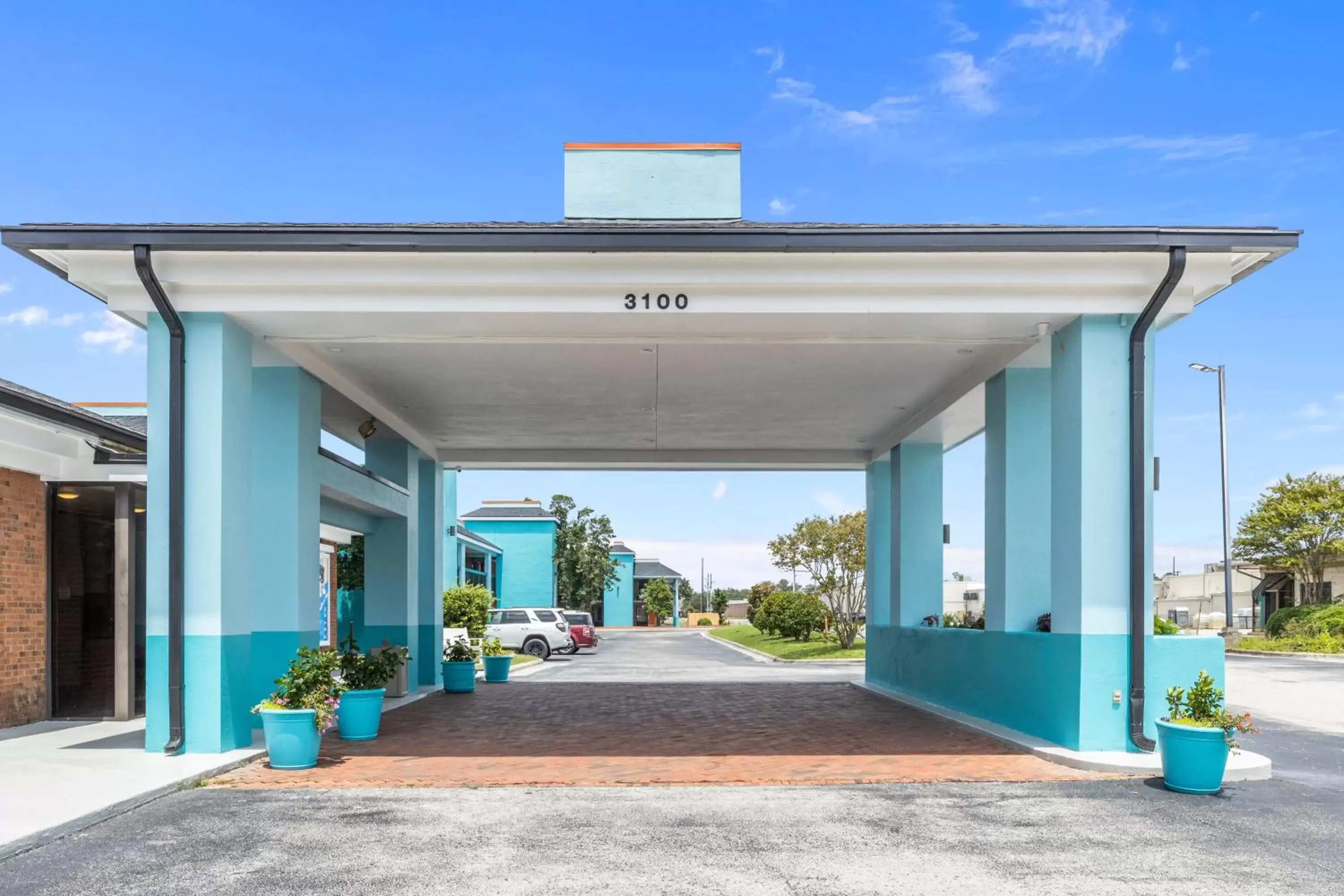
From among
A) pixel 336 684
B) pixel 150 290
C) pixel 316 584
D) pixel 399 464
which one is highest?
pixel 150 290

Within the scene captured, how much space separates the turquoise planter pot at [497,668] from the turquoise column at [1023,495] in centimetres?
1067

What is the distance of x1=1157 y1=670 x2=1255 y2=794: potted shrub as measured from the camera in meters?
9.07

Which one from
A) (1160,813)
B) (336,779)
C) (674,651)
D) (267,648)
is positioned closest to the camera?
(1160,813)

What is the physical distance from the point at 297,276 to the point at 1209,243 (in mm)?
8194

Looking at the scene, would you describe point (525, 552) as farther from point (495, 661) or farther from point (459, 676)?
point (459, 676)

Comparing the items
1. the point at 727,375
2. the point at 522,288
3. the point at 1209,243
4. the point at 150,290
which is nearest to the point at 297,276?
the point at 150,290

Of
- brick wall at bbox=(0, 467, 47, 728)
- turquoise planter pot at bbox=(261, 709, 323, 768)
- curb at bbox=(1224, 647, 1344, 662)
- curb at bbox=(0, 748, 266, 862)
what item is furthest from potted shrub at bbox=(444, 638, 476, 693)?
curb at bbox=(1224, 647, 1344, 662)

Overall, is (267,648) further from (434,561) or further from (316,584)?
(434,561)

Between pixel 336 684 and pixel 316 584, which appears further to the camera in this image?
pixel 316 584

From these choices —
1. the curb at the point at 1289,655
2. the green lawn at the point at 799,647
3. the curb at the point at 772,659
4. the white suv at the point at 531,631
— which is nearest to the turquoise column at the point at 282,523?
the curb at the point at 772,659

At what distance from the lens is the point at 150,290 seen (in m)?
Result: 10.4

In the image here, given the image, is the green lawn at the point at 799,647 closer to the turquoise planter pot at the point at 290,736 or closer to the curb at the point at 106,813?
the turquoise planter pot at the point at 290,736

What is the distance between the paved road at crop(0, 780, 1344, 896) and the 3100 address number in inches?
170

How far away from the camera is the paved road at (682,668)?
23.6 metres
